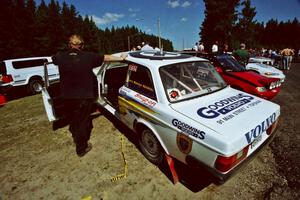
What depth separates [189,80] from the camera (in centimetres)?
327

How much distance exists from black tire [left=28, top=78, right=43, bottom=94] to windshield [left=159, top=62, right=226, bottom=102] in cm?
956

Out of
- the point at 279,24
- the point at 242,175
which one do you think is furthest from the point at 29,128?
the point at 279,24

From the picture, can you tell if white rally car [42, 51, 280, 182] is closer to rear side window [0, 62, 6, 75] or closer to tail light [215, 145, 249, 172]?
tail light [215, 145, 249, 172]

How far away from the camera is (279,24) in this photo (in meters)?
73.2

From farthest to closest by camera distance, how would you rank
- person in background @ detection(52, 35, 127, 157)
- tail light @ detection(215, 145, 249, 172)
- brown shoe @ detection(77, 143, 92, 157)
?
brown shoe @ detection(77, 143, 92, 157)
person in background @ detection(52, 35, 127, 157)
tail light @ detection(215, 145, 249, 172)

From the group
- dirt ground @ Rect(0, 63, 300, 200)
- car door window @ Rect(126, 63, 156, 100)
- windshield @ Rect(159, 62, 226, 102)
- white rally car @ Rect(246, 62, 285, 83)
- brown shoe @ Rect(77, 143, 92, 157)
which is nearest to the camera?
dirt ground @ Rect(0, 63, 300, 200)

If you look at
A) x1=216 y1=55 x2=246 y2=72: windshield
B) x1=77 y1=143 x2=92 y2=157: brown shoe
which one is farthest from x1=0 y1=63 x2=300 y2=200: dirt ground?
x1=216 y1=55 x2=246 y2=72: windshield

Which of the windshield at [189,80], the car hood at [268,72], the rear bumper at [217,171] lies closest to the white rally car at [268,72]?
the car hood at [268,72]

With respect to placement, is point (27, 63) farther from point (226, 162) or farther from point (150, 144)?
point (226, 162)

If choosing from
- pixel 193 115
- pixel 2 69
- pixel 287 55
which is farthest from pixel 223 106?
pixel 287 55

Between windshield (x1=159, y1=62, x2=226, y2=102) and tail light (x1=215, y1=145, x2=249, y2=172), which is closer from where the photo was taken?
tail light (x1=215, y1=145, x2=249, y2=172)

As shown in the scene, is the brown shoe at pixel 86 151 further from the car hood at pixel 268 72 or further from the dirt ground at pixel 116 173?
the car hood at pixel 268 72

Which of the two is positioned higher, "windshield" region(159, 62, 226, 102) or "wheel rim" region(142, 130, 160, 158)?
"windshield" region(159, 62, 226, 102)

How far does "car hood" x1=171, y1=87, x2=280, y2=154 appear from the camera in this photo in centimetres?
208
